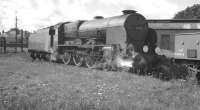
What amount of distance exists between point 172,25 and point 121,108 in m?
14.2

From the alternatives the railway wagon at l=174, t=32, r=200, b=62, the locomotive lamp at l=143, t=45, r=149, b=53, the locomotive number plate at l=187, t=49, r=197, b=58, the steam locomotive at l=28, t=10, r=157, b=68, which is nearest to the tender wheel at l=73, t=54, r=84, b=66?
the steam locomotive at l=28, t=10, r=157, b=68

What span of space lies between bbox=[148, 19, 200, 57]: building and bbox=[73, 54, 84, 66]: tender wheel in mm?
4931

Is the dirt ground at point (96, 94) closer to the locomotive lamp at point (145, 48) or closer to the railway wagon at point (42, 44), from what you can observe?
the locomotive lamp at point (145, 48)

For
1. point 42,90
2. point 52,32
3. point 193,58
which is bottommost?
point 42,90

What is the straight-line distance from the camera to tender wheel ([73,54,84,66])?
1761 centimetres

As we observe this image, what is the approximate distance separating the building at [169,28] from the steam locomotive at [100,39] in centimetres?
200

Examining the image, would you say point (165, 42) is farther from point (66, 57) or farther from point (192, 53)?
point (192, 53)

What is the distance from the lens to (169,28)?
61.6ft

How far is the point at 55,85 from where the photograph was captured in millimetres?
9656

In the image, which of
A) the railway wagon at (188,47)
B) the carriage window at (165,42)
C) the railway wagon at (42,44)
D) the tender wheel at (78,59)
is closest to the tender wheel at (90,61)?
the tender wheel at (78,59)

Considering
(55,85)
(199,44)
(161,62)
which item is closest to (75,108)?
(55,85)

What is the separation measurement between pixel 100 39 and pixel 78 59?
2406 millimetres

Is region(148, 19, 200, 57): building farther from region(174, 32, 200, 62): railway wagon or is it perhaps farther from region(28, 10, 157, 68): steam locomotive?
region(174, 32, 200, 62): railway wagon

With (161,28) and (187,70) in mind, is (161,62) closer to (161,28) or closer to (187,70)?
(187,70)
